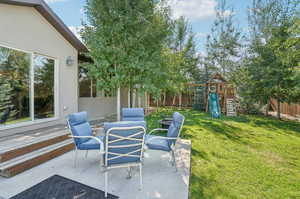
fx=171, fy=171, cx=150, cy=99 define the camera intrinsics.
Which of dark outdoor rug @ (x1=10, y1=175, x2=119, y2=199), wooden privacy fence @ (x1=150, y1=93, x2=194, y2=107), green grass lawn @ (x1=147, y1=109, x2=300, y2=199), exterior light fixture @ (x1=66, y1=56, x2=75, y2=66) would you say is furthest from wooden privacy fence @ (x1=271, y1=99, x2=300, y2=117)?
dark outdoor rug @ (x1=10, y1=175, x2=119, y2=199)

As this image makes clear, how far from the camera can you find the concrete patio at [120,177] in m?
2.55

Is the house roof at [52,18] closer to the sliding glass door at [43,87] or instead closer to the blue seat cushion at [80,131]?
the sliding glass door at [43,87]

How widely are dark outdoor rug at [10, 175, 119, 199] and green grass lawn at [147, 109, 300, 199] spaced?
1.49m

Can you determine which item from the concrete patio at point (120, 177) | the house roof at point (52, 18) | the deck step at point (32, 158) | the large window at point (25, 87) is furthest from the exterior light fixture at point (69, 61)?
the concrete patio at point (120, 177)

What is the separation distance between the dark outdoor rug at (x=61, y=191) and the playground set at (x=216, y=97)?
9.22 meters

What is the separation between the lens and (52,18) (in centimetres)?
523

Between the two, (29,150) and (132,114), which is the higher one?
(132,114)

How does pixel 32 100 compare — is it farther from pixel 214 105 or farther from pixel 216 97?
pixel 216 97

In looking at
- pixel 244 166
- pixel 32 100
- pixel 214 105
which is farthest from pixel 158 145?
pixel 214 105

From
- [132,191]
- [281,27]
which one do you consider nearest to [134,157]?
[132,191]

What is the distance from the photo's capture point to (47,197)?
2.41 m

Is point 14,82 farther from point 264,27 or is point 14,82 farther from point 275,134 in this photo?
point 264,27

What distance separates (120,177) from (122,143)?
2.84ft

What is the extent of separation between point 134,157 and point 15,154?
2.43m
